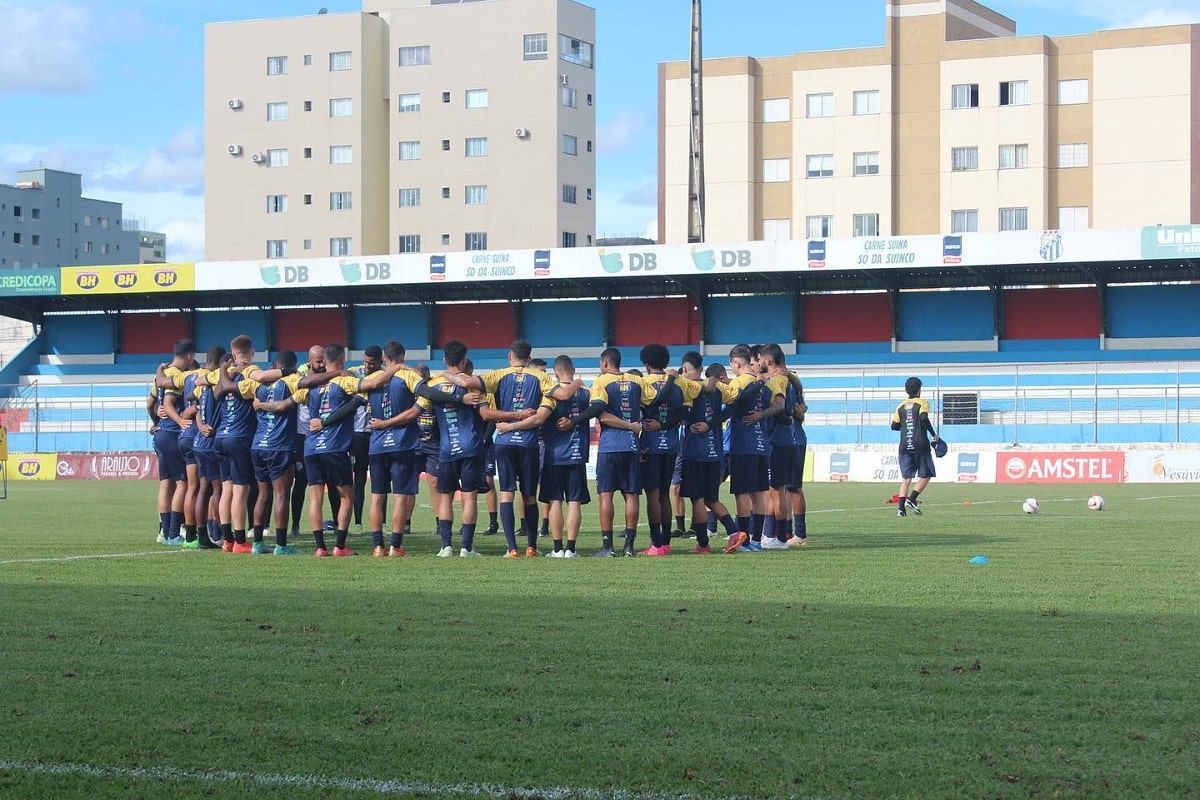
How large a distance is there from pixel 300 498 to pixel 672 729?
12208mm

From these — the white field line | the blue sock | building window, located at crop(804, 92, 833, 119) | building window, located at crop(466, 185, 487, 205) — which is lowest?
the white field line

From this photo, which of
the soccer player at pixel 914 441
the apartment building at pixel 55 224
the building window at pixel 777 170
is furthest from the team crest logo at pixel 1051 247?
the apartment building at pixel 55 224

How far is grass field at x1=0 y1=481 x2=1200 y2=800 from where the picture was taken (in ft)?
17.0

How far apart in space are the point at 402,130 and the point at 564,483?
198 ft

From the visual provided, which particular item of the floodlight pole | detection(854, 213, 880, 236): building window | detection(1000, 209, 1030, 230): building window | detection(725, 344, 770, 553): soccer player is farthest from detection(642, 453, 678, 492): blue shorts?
detection(854, 213, 880, 236): building window

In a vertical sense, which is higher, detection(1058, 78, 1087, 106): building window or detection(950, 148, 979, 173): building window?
detection(1058, 78, 1087, 106): building window

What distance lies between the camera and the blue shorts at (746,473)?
14625mm

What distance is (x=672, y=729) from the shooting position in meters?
5.83

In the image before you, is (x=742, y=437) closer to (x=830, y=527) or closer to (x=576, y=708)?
(x=830, y=527)

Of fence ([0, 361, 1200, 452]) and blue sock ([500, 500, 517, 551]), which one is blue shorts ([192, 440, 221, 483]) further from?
fence ([0, 361, 1200, 452])

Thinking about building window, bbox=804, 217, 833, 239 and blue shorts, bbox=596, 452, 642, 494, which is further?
building window, bbox=804, 217, 833, 239

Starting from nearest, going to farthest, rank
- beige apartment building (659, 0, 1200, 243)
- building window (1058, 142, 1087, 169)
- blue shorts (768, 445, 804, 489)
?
blue shorts (768, 445, 804, 489) < beige apartment building (659, 0, 1200, 243) < building window (1058, 142, 1087, 169)

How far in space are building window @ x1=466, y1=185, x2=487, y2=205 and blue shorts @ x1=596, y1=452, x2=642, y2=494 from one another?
191 ft

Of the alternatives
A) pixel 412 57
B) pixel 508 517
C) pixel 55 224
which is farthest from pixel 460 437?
pixel 55 224
